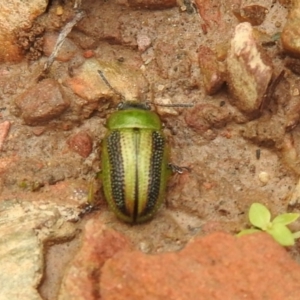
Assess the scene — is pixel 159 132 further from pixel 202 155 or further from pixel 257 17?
pixel 257 17

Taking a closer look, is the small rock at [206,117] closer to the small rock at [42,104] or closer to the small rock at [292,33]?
the small rock at [292,33]

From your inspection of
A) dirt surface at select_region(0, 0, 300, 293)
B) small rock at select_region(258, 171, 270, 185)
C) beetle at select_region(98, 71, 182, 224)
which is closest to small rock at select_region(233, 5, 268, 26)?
dirt surface at select_region(0, 0, 300, 293)

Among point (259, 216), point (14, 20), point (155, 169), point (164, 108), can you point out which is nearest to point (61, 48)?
point (14, 20)

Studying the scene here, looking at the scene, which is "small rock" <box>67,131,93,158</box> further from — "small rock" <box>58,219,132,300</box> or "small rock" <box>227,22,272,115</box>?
"small rock" <box>227,22,272,115</box>

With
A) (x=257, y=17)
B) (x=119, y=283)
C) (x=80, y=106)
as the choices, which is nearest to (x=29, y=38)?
(x=80, y=106)

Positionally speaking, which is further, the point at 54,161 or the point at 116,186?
the point at 54,161

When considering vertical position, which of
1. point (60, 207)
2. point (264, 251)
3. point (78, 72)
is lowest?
point (60, 207)
